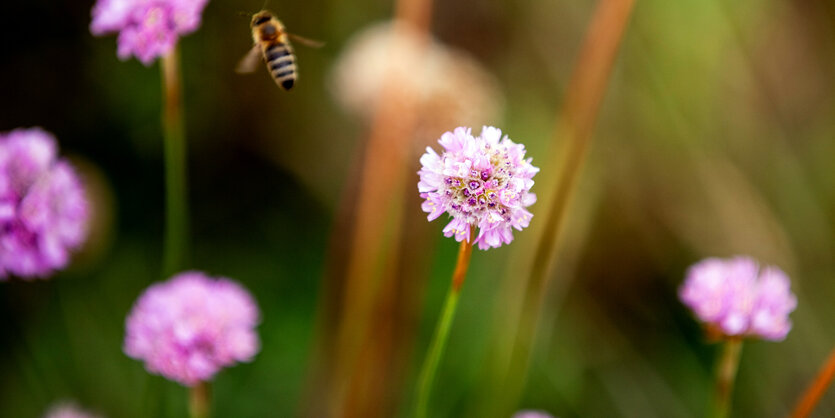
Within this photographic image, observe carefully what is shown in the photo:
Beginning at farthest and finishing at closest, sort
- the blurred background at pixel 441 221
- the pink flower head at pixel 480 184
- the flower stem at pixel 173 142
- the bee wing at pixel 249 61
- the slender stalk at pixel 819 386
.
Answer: the blurred background at pixel 441 221
the bee wing at pixel 249 61
the flower stem at pixel 173 142
the slender stalk at pixel 819 386
the pink flower head at pixel 480 184

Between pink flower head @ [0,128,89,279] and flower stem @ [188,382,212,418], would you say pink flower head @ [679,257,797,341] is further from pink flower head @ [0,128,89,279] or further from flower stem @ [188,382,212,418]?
pink flower head @ [0,128,89,279]

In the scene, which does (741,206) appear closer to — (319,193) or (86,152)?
(319,193)

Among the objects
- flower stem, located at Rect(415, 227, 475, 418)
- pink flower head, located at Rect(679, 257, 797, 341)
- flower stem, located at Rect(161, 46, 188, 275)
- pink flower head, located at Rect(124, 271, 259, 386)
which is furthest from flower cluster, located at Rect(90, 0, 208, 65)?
pink flower head, located at Rect(679, 257, 797, 341)

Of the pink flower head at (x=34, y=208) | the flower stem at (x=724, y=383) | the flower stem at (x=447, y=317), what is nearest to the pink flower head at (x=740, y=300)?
the flower stem at (x=724, y=383)

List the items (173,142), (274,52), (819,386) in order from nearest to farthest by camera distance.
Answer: (819,386) < (173,142) < (274,52)

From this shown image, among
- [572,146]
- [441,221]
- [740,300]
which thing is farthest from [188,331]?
[441,221]

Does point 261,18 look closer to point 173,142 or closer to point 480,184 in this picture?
point 173,142

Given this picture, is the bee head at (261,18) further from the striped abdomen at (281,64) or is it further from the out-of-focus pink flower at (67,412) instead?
the out-of-focus pink flower at (67,412)
